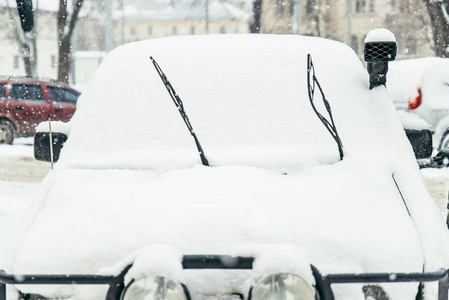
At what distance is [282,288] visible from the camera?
1.92 metres

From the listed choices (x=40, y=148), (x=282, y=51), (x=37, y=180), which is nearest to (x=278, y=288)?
(x=282, y=51)

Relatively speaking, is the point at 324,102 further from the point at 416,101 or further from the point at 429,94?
the point at 429,94

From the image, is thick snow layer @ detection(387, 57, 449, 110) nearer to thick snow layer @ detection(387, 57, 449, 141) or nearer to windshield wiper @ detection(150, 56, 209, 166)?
thick snow layer @ detection(387, 57, 449, 141)

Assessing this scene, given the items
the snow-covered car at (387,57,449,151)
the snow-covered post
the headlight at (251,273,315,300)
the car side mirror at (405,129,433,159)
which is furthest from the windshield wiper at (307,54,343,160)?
the snow-covered car at (387,57,449,151)

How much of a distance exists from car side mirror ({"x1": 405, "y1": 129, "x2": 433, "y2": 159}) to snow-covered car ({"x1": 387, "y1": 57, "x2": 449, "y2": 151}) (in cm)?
724

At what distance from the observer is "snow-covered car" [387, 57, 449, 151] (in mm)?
10289

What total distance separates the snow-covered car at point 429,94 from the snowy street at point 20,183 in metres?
2.75

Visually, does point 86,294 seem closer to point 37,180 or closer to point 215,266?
point 215,266

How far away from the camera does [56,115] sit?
1561 centimetres

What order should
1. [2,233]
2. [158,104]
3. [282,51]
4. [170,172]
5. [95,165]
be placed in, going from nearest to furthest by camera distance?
[170,172] → [95,165] → [158,104] → [282,51] → [2,233]

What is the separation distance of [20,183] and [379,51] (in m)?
7.58

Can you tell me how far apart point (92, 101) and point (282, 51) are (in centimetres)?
110

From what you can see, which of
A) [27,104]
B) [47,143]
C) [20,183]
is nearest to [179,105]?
[47,143]

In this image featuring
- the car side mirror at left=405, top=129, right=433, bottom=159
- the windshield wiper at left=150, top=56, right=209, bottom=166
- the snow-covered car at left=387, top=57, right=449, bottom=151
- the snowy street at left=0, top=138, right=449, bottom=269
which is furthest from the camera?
the snow-covered car at left=387, top=57, right=449, bottom=151
